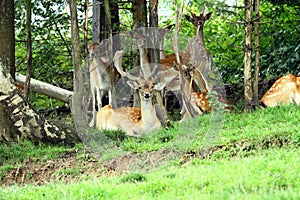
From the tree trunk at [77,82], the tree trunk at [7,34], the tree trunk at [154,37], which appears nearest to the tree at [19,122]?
the tree trunk at [7,34]

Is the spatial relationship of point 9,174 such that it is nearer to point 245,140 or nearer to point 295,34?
point 245,140

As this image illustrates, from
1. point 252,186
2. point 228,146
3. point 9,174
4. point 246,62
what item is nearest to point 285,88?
point 246,62

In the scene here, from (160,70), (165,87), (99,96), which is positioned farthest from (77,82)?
(99,96)

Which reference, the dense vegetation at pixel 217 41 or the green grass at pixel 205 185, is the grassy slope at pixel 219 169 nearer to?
the green grass at pixel 205 185

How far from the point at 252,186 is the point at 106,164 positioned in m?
3.67

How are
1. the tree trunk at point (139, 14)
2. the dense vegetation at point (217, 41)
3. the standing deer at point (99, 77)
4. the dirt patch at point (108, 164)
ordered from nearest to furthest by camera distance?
the dirt patch at point (108, 164) → the tree trunk at point (139, 14) → the standing deer at point (99, 77) → the dense vegetation at point (217, 41)

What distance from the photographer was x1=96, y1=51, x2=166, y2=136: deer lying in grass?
11258 millimetres

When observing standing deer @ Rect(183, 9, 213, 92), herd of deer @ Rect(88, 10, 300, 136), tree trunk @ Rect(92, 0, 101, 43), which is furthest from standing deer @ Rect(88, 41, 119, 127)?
standing deer @ Rect(183, 9, 213, 92)

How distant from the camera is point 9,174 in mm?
8891

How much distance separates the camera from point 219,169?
21.3 ft

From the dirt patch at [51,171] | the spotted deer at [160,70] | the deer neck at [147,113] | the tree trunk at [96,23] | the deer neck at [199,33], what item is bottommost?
the dirt patch at [51,171]

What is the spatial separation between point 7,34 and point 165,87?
130 inches

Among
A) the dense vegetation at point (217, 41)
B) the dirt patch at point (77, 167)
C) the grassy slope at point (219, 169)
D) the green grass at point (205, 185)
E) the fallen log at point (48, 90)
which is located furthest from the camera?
the dense vegetation at point (217, 41)

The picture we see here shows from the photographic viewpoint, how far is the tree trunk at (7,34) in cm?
1082
